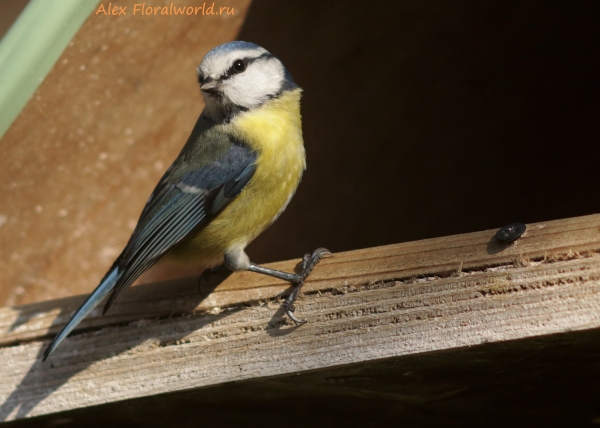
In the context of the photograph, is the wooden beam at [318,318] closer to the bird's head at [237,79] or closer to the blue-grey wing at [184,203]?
the blue-grey wing at [184,203]

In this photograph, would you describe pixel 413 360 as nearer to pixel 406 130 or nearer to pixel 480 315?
pixel 480 315

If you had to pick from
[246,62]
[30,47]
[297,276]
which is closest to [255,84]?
[246,62]

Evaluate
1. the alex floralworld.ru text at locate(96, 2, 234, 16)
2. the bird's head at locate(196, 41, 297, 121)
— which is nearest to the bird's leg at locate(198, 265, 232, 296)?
the bird's head at locate(196, 41, 297, 121)

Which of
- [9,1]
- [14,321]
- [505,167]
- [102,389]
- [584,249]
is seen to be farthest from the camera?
[9,1]

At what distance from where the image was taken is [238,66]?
172cm

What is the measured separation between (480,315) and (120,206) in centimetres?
128

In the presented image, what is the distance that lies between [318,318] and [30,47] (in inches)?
32.2

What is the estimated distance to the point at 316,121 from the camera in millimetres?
2178

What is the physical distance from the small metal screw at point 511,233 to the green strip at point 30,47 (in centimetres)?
100

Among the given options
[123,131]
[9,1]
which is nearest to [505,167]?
[123,131]

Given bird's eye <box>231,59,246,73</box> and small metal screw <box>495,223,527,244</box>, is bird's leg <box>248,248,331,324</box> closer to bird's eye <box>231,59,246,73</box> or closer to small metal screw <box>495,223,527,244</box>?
small metal screw <box>495,223,527,244</box>

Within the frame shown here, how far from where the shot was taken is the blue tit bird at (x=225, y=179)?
5.06 feet

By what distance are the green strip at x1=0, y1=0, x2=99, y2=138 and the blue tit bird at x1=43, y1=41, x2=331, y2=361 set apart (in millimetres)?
362

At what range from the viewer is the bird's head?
1.69 m
